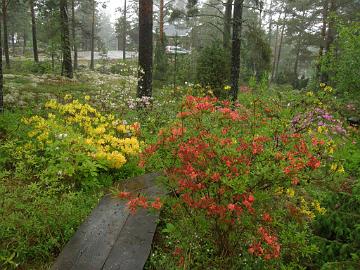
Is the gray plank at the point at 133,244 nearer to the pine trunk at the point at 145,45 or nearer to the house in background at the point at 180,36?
the pine trunk at the point at 145,45

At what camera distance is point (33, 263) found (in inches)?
151

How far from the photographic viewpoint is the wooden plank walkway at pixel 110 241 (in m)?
3.56

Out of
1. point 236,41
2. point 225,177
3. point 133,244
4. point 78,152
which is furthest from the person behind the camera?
point 236,41

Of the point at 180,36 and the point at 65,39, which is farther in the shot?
the point at 180,36

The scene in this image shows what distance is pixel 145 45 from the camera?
9.66 m

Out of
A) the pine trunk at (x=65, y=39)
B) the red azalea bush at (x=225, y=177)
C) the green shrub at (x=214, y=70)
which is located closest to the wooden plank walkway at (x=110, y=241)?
the red azalea bush at (x=225, y=177)

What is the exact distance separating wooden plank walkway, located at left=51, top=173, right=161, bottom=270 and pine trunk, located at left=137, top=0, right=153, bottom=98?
218 inches

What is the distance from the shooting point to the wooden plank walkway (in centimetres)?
356

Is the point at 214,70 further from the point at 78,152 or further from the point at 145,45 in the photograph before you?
the point at 78,152

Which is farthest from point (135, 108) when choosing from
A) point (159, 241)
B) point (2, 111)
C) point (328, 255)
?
point (328, 255)

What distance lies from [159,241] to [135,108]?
522 centimetres

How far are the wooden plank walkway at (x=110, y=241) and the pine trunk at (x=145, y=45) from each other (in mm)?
5546

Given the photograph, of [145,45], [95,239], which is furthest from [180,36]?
[95,239]

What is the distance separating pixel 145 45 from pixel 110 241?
6936 millimetres
